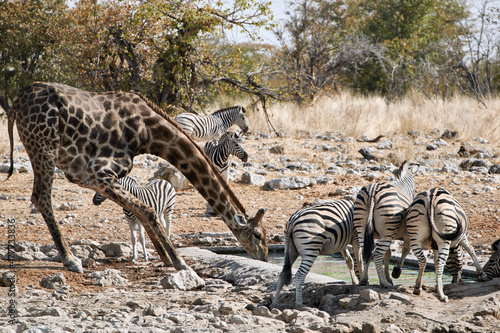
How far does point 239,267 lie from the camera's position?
21.8 feet

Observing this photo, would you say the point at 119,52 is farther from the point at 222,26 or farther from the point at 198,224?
the point at 198,224

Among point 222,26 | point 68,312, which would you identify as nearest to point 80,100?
point 68,312

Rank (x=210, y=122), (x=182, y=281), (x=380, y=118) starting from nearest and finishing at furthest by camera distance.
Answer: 1. (x=182, y=281)
2. (x=210, y=122)
3. (x=380, y=118)

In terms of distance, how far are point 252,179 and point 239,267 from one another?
5791 millimetres

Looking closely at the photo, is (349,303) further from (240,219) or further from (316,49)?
(316,49)

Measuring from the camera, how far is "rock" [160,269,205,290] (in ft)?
19.1

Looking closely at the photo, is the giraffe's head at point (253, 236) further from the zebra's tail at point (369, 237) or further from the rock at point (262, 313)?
the rock at point (262, 313)

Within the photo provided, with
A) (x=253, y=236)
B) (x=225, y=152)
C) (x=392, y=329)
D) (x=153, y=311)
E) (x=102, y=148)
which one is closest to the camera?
(x=392, y=329)

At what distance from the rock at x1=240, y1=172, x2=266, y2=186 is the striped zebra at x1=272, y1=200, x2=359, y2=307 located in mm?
6791

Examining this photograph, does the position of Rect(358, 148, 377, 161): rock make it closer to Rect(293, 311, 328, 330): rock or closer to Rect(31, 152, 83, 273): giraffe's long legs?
Rect(31, 152, 83, 273): giraffe's long legs


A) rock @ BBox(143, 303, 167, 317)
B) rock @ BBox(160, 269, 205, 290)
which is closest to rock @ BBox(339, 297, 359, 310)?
rock @ BBox(143, 303, 167, 317)

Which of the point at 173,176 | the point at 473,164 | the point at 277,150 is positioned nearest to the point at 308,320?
the point at 173,176

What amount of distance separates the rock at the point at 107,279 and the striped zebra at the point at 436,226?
2962 millimetres

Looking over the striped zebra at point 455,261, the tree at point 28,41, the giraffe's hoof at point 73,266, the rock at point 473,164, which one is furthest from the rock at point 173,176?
the tree at point 28,41
